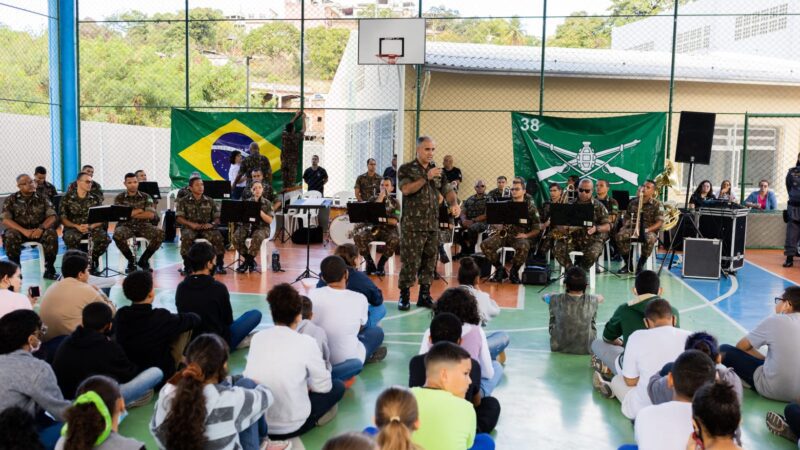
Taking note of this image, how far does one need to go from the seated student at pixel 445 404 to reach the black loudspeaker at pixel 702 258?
925 cm

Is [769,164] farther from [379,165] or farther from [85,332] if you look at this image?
[85,332]

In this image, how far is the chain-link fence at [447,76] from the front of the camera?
1775 cm

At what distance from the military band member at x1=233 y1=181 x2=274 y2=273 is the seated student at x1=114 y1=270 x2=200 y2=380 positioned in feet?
19.7

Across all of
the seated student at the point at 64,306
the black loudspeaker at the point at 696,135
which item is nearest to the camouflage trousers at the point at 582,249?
the black loudspeaker at the point at 696,135

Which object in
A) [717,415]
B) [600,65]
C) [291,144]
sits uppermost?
[600,65]

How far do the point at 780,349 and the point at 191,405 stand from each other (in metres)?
4.33

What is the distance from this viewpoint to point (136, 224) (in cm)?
1191

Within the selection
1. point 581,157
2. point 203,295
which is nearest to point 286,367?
point 203,295

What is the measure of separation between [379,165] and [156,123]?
1432 cm

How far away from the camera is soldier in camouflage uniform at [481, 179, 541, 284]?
38.0ft

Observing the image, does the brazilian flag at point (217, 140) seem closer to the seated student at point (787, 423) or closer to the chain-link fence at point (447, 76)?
the chain-link fence at point (447, 76)

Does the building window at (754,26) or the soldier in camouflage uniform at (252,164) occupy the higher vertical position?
the building window at (754,26)

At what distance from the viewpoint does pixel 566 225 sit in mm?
11219

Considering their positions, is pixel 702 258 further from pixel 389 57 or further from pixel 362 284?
pixel 362 284
